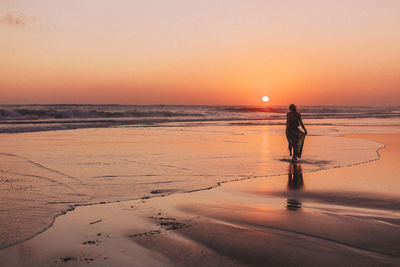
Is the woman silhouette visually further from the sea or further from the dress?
the sea

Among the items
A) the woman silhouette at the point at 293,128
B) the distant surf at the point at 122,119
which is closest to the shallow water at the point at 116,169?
the woman silhouette at the point at 293,128

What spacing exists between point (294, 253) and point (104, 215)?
3.03 metres

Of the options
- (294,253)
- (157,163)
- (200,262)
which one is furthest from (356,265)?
(157,163)

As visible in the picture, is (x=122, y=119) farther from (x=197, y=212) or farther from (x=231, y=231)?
(x=231, y=231)

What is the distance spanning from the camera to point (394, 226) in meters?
5.79

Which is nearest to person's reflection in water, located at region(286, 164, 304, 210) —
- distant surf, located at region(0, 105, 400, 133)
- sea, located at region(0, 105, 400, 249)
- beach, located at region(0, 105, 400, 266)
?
beach, located at region(0, 105, 400, 266)

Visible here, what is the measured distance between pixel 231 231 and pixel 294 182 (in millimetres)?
4239

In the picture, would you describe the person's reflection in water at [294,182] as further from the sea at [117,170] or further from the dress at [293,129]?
the dress at [293,129]

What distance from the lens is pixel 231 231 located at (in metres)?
5.63

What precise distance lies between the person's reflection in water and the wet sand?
0.04 metres

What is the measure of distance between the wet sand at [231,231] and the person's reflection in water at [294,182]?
0.12 ft

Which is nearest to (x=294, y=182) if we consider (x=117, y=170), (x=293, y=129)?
(x=293, y=129)

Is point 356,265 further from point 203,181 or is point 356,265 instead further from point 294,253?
point 203,181

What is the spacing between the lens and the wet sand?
15.1ft
